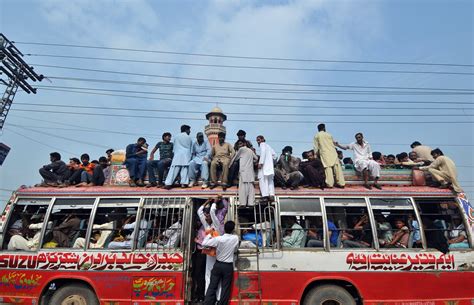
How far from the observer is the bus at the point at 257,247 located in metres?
5.29

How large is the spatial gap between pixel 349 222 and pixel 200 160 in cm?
334

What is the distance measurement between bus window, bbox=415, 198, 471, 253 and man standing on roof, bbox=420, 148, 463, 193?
30cm

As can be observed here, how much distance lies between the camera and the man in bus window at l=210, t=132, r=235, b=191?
6290mm

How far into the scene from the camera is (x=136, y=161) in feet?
22.0

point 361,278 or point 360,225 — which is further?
point 360,225

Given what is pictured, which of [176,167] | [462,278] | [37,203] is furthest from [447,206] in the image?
[37,203]

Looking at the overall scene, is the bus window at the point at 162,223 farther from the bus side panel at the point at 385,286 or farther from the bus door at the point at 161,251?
the bus side panel at the point at 385,286

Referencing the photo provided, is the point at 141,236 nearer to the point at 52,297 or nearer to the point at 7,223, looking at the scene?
the point at 52,297

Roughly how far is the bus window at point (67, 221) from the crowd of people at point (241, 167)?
2.12 feet

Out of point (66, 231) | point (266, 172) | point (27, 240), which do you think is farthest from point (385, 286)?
point (27, 240)

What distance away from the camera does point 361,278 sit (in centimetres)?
527

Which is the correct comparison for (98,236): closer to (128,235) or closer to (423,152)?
(128,235)

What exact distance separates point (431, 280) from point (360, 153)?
8.97 feet

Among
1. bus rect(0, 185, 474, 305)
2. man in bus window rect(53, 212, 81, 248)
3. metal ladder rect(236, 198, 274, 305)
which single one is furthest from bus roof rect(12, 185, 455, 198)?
metal ladder rect(236, 198, 274, 305)
